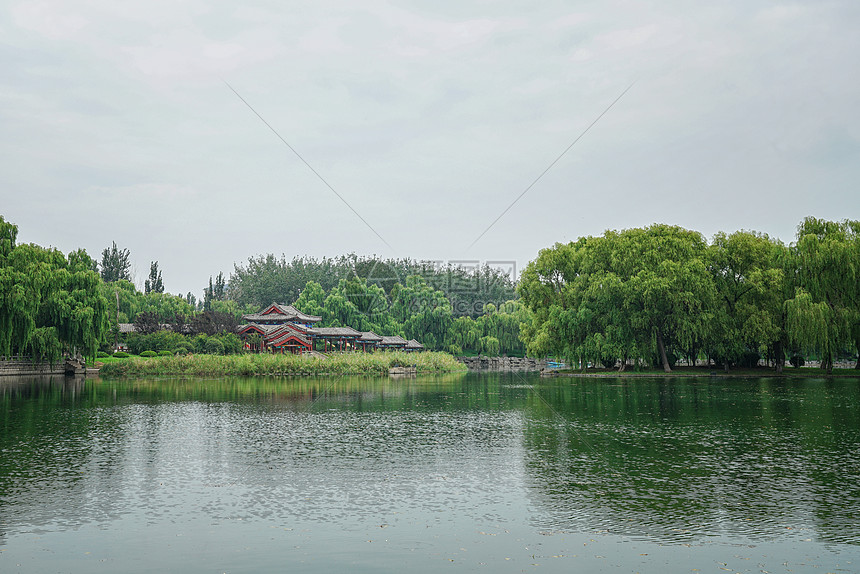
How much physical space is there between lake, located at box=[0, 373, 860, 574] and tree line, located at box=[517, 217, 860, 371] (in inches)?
912

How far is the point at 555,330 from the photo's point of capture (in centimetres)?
Answer: 4944

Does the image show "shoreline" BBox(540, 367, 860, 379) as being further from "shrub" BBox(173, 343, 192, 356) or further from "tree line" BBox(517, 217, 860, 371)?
"shrub" BBox(173, 343, 192, 356)

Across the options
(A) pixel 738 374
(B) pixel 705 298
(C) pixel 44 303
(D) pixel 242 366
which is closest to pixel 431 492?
(B) pixel 705 298

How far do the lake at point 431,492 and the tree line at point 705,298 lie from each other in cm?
2315

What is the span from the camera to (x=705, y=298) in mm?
46188

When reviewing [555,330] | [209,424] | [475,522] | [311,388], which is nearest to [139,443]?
[209,424]

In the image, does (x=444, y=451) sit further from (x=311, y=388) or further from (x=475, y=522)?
(x=311, y=388)

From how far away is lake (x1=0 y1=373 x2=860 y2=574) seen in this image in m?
8.08

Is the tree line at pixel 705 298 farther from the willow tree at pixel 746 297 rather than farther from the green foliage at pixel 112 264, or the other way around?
the green foliage at pixel 112 264

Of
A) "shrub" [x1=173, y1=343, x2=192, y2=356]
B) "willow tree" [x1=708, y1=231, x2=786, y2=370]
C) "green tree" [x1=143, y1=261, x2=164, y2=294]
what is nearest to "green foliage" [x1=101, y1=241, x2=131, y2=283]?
"green tree" [x1=143, y1=261, x2=164, y2=294]

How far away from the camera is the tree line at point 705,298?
41719 millimetres

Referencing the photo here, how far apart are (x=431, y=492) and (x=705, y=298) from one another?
39537mm

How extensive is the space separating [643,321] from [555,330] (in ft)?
20.2

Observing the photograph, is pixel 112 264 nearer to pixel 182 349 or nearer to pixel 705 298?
pixel 182 349
